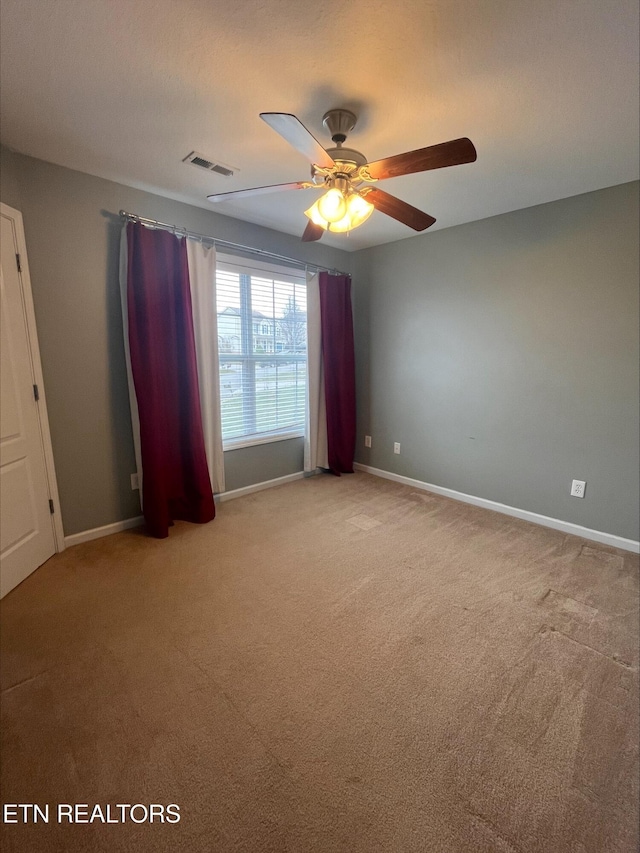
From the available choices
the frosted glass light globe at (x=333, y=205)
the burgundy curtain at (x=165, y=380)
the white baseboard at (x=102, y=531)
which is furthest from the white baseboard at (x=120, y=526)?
the frosted glass light globe at (x=333, y=205)

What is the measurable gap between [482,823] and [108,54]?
113 inches

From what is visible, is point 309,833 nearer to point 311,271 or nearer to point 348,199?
point 348,199

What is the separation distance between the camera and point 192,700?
4.59 ft

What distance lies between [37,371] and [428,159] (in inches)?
94.4

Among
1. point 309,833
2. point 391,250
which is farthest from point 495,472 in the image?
point 309,833

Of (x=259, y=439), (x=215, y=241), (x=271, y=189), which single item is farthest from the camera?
(x=259, y=439)

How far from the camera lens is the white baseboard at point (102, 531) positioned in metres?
2.49

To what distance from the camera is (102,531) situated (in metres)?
2.62

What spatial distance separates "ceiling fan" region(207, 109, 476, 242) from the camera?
1389 millimetres

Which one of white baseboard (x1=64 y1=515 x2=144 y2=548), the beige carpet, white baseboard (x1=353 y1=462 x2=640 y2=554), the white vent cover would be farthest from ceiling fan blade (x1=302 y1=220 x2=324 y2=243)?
white baseboard (x1=353 y1=462 x2=640 y2=554)

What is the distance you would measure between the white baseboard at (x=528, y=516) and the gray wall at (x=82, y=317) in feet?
8.37

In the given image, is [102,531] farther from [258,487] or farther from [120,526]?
[258,487]

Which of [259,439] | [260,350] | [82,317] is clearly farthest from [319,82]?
[259,439]

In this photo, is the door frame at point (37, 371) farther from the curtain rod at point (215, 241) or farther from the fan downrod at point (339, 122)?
the fan downrod at point (339, 122)
